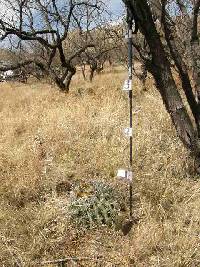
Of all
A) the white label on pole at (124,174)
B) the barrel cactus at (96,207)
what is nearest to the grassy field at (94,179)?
the barrel cactus at (96,207)

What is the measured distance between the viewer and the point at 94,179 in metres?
5.29

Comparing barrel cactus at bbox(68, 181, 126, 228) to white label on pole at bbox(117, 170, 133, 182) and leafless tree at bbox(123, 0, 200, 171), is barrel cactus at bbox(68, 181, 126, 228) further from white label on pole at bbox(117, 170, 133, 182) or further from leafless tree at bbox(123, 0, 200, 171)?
leafless tree at bbox(123, 0, 200, 171)

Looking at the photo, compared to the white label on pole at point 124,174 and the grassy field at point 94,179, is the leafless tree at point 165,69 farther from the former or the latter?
the white label on pole at point 124,174

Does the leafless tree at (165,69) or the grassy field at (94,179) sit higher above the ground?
the leafless tree at (165,69)

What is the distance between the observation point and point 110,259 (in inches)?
153

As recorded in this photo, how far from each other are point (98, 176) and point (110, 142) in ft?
3.64

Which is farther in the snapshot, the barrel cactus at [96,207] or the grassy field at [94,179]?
the barrel cactus at [96,207]

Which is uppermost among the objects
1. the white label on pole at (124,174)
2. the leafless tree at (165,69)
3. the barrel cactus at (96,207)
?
the leafless tree at (165,69)

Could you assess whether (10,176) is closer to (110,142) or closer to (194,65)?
(110,142)

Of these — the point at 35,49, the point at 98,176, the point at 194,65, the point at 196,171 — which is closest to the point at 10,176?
the point at 98,176

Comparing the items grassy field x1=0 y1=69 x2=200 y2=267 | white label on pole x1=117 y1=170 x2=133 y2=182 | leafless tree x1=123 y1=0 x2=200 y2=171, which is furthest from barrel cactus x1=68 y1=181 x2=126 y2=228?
leafless tree x1=123 y1=0 x2=200 y2=171

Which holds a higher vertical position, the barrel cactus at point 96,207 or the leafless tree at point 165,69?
the leafless tree at point 165,69

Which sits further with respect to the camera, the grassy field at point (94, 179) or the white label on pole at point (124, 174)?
the white label on pole at point (124, 174)

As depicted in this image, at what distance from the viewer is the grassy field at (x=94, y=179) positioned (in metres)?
3.97
